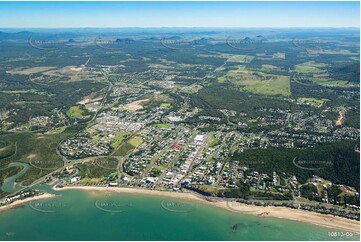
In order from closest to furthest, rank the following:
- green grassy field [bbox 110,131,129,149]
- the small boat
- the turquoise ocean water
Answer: the turquoise ocean water → the small boat → green grassy field [bbox 110,131,129,149]

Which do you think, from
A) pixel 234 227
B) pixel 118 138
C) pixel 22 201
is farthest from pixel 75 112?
pixel 234 227

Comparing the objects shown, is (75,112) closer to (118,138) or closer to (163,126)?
(118,138)

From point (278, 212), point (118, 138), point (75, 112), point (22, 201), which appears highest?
point (75, 112)

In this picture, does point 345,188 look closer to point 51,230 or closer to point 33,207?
point 51,230

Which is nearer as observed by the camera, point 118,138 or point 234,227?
point 234,227

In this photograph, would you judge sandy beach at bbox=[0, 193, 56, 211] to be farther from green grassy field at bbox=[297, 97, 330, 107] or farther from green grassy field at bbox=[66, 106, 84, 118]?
green grassy field at bbox=[297, 97, 330, 107]

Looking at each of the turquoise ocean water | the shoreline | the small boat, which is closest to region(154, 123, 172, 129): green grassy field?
the shoreline

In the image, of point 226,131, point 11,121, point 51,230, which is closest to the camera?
point 51,230

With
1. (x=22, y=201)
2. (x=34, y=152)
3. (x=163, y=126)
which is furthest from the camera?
(x=163, y=126)

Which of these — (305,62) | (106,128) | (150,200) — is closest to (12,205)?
(150,200)

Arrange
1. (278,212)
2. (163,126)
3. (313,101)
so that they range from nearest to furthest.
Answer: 1. (278,212)
2. (163,126)
3. (313,101)

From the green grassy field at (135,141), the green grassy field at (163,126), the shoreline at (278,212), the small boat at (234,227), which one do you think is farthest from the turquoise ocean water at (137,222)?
the green grassy field at (163,126)
